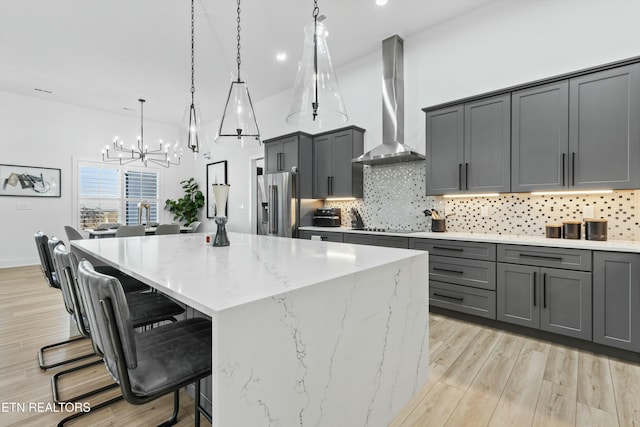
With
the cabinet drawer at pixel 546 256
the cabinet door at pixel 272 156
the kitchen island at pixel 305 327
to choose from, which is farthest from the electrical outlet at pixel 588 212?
the cabinet door at pixel 272 156

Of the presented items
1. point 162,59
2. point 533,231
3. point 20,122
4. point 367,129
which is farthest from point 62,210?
point 533,231

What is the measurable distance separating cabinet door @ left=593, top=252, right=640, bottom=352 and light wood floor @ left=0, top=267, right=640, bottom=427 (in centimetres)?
18

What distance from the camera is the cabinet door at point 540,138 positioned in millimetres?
2641

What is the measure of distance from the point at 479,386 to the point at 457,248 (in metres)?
1.41

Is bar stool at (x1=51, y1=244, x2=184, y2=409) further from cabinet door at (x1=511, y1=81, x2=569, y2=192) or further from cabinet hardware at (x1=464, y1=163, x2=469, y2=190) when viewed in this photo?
cabinet door at (x1=511, y1=81, x2=569, y2=192)

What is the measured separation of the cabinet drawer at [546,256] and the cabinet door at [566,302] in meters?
0.06

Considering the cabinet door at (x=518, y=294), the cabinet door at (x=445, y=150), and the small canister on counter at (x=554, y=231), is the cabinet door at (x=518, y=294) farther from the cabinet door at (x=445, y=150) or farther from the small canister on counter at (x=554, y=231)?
the cabinet door at (x=445, y=150)

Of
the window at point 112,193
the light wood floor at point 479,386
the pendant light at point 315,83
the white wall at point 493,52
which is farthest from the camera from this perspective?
the window at point 112,193

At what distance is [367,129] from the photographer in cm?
445

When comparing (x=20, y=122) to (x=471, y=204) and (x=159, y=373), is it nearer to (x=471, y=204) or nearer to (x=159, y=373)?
(x=159, y=373)

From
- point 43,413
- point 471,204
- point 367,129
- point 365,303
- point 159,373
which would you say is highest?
point 367,129

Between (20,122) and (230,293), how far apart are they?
765cm


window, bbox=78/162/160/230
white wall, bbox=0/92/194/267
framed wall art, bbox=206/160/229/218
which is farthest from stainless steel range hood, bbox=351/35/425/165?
white wall, bbox=0/92/194/267

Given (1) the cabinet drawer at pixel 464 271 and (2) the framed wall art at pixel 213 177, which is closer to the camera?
(1) the cabinet drawer at pixel 464 271
